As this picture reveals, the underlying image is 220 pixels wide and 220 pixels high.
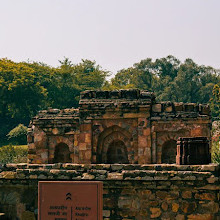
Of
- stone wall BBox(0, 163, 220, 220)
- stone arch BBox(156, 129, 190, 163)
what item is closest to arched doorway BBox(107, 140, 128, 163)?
stone arch BBox(156, 129, 190, 163)

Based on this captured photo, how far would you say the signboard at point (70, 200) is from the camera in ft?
22.2

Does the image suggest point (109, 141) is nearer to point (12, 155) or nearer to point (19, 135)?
point (12, 155)

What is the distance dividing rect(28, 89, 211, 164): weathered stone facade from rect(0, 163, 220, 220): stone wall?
10802 mm

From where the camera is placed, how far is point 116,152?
19.7 metres

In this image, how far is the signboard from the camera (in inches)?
266

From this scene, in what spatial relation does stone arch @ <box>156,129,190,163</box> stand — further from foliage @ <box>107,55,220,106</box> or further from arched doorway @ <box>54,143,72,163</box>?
foliage @ <box>107,55,220,106</box>

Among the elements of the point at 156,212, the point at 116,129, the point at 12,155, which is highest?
the point at 116,129

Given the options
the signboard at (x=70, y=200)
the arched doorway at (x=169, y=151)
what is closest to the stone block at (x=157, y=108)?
the arched doorway at (x=169, y=151)

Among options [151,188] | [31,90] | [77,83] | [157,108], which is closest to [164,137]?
[157,108]

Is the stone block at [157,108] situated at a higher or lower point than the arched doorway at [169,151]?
higher

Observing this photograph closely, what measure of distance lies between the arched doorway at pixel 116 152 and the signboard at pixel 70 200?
12604 millimetres

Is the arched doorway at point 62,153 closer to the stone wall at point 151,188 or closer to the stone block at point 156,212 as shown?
the stone wall at point 151,188

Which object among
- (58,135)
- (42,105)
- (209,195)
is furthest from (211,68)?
(209,195)

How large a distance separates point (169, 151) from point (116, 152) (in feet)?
7.23
